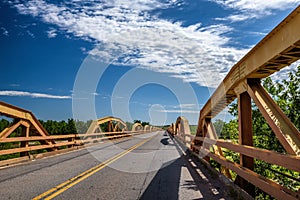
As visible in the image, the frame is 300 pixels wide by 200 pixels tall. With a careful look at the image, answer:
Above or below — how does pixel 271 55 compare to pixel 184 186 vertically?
above

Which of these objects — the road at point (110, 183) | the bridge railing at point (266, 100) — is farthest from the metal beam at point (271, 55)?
the road at point (110, 183)

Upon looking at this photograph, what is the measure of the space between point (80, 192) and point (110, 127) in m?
29.8

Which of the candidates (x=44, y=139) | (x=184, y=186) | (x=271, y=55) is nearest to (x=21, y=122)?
(x=44, y=139)

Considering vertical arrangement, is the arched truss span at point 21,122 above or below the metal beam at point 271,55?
below

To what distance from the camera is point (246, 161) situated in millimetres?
6492

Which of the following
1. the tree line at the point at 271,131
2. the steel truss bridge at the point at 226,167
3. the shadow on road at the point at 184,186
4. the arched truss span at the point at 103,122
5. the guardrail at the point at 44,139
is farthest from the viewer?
the arched truss span at the point at 103,122

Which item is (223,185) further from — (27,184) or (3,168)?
(3,168)

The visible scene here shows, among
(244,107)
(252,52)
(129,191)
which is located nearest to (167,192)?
(129,191)

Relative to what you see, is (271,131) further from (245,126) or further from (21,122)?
(21,122)

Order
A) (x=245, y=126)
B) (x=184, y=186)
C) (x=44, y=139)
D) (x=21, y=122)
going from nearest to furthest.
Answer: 1. (x=245, y=126)
2. (x=184, y=186)
3. (x=21, y=122)
4. (x=44, y=139)

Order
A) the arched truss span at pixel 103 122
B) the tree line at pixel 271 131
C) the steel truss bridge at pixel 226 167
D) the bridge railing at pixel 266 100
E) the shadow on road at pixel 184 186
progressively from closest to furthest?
1. the bridge railing at pixel 266 100
2. the steel truss bridge at pixel 226 167
3. the shadow on road at pixel 184 186
4. the tree line at pixel 271 131
5. the arched truss span at pixel 103 122

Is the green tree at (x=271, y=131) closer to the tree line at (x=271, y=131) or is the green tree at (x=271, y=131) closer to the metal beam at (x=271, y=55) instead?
the tree line at (x=271, y=131)

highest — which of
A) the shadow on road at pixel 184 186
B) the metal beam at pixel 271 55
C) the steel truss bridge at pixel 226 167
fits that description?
the metal beam at pixel 271 55

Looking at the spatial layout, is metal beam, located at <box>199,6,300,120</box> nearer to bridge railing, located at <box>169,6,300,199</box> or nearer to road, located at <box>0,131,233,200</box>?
bridge railing, located at <box>169,6,300,199</box>
